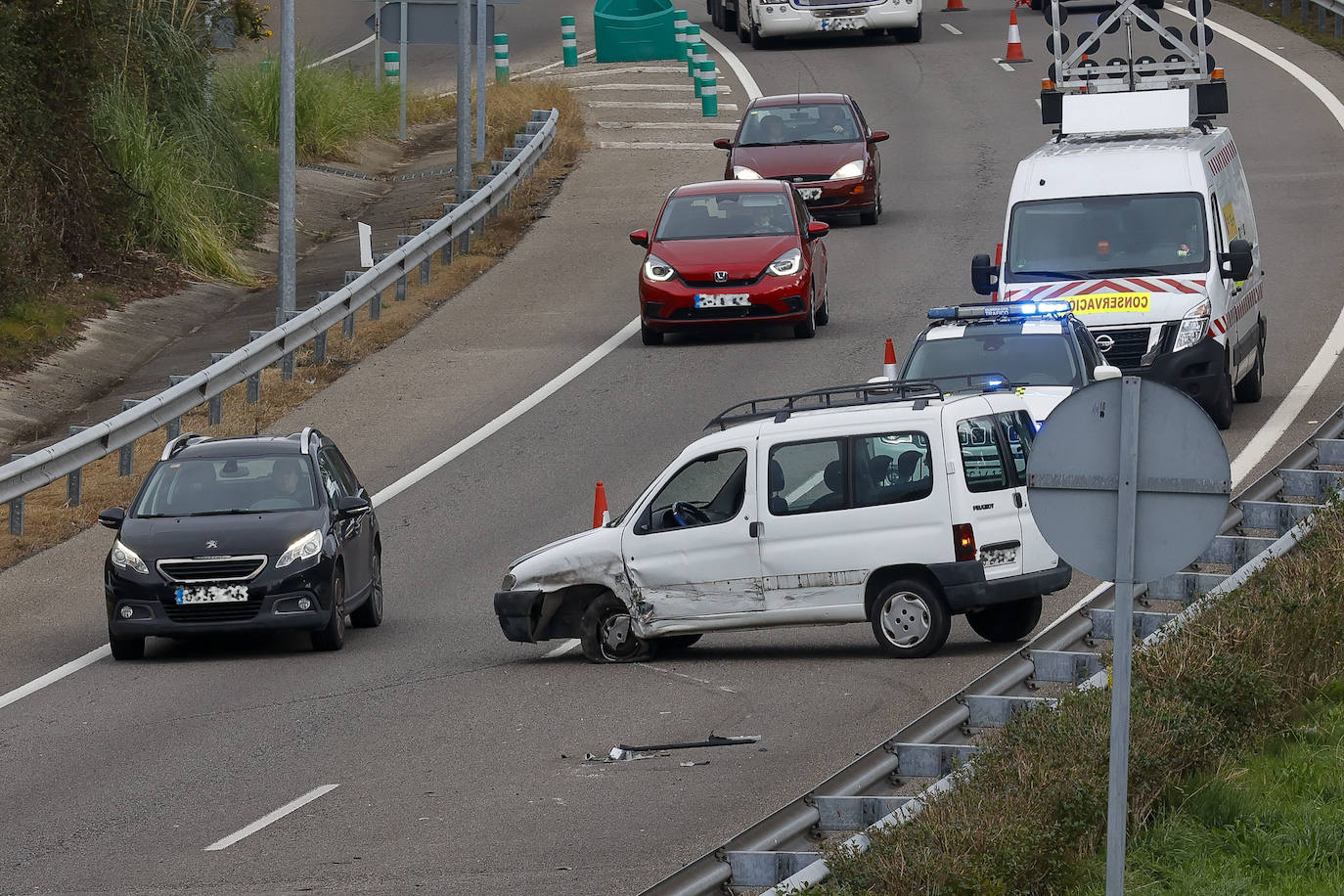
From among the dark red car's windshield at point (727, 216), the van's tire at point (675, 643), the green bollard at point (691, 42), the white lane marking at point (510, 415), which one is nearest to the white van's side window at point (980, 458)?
the van's tire at point (675, 643)

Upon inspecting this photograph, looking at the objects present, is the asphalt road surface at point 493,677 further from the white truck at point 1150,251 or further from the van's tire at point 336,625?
the white truck at point 1150,251

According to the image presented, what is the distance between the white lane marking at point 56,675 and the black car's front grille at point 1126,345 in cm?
891

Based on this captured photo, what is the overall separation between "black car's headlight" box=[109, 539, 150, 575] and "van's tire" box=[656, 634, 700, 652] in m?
3.54

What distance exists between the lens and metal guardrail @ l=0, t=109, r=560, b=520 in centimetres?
1931

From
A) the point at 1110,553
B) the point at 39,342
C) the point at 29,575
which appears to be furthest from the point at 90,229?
the point at 1110,553

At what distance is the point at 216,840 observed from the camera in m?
10.5

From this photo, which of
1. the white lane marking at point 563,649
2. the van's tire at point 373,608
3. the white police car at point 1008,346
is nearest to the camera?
the white lane marking at point 563,649

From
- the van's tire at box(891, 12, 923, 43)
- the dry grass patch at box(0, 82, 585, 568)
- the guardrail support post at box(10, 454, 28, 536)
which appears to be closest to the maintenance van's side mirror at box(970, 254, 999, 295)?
the dry grass patch at box(0, 82, 585, 568)

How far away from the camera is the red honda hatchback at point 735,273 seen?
2455 cm

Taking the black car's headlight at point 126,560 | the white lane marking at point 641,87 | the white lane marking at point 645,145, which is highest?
the white lane marking at point 641,87

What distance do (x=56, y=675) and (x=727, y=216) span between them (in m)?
12.2

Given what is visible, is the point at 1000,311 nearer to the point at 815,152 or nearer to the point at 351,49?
the point at 815,152

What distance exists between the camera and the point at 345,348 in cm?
2567

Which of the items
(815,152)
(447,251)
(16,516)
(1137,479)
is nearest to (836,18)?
(815,152)
